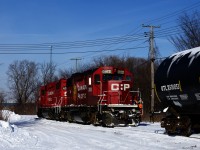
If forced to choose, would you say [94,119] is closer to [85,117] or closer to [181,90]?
[85,117]

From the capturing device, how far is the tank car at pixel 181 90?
12828 mm

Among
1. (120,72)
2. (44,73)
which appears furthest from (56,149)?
(44,73)

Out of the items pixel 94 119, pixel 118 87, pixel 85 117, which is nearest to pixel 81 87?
pixel 85 117

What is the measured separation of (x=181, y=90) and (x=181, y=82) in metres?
0.31

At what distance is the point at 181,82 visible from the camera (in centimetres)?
1338

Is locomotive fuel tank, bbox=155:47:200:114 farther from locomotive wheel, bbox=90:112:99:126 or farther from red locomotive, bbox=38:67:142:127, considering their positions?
locomotive wheel, bbox=90:112:99:126

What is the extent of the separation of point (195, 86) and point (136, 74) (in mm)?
42737

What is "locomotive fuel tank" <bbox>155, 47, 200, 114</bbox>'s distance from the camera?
12734 millimetres

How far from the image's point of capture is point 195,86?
12578mm

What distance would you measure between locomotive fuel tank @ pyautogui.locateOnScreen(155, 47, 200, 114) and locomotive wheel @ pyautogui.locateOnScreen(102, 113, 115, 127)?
17.6ft

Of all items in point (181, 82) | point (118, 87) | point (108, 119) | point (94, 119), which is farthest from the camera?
point (94, 119)

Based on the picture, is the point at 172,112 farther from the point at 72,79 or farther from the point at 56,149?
the point at 72,79

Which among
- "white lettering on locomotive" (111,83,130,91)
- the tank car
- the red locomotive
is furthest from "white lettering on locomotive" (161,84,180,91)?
"white lettering on locomotive" (111,83,130,91)

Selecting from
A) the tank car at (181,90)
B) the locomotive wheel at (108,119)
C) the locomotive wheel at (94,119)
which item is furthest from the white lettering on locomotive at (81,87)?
the tank car at (181,90)
